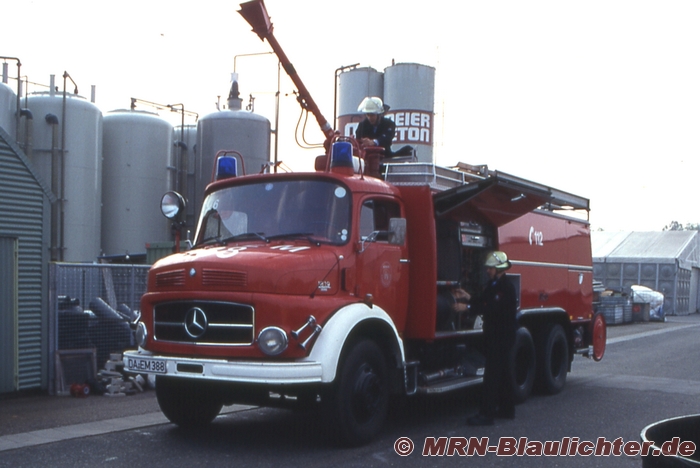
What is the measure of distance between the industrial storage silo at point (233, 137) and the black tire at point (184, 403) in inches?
479

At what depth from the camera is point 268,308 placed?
6.98 m

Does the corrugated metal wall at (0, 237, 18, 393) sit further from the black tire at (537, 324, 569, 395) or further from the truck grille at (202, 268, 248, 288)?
the black tire at (537, 324, 569, 395)

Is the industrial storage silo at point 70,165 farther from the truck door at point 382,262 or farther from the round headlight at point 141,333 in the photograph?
the truck door at point 382,262

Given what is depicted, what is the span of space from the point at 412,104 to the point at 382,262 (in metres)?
21.1

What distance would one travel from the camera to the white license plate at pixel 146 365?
7.26 m

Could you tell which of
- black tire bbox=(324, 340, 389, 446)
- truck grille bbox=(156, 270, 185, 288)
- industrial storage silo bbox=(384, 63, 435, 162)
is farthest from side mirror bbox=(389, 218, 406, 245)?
industrial storage silo bbox=(384, 63, 435, 162)

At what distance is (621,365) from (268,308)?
1118cm

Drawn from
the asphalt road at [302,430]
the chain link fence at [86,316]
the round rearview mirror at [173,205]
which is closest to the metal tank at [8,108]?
the chain link fence at [86,316]

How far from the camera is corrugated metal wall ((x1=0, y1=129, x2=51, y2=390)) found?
1067 centimetres

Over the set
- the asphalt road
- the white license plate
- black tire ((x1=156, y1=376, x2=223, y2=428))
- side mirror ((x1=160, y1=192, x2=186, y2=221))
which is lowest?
the asphalt road

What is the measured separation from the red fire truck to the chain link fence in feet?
10.8

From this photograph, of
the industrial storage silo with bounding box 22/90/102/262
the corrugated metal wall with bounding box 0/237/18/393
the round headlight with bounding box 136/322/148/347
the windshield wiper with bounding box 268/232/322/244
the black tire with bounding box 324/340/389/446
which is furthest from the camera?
the industrial storage silo with bounding box 22/90/102/262

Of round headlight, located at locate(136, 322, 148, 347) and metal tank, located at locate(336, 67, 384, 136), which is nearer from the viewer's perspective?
round headlight, located at locate(136, 322, 148, 347)

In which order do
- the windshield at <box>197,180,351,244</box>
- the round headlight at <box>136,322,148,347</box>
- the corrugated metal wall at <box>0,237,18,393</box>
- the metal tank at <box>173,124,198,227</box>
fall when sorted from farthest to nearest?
the metal tank at <box>173,124,198,227</box>, the corrugated metal wall at <box>0,237,18,393</box>, the windshield at <box>197,180,351,244</box>, the round headlight at <box>136,322,148,347</box>
